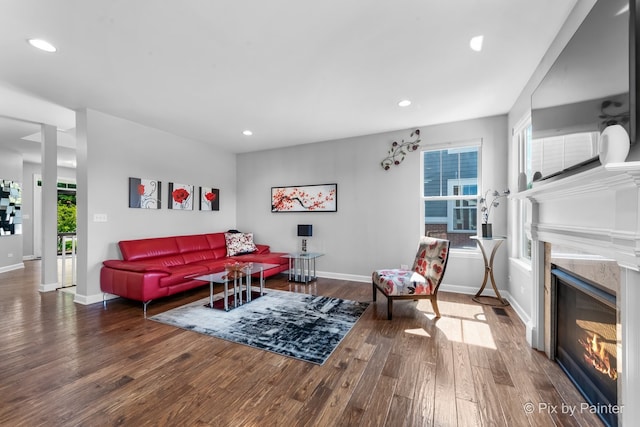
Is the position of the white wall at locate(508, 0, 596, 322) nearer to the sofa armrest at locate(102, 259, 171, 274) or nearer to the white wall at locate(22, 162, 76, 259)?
the sofa armrest at locate(102, 259, 171, 274)

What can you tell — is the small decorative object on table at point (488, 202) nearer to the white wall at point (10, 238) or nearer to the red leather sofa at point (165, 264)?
the red leather sofa at point (165, 264)

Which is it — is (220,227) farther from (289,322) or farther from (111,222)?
(289,322)

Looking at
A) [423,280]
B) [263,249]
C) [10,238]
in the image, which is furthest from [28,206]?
[423,280]

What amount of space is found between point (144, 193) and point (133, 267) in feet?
4.49

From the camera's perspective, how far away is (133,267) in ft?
11.1

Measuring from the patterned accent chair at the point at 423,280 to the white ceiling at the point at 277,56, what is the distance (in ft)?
6.08

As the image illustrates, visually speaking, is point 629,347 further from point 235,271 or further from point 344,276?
→ point 344,276

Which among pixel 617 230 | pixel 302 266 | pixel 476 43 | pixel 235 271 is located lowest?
pixel 302 266

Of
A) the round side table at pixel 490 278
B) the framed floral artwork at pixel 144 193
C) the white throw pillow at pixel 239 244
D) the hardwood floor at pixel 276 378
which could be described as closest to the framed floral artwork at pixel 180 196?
the framed floral artwork at pixel 144 193

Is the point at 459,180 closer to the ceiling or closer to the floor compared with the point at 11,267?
closer to the ceiling

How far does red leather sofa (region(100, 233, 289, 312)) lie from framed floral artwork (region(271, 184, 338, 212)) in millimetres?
955

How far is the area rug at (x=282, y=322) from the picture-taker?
2.42 m

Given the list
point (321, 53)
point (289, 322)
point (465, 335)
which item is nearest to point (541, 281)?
point (465, 335)

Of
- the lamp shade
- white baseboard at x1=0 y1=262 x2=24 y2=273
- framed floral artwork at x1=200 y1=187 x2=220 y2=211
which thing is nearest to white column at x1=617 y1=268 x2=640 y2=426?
the lamp shade
